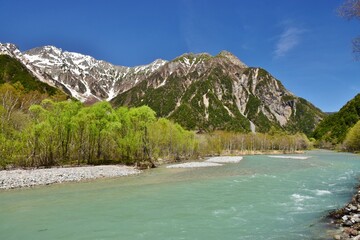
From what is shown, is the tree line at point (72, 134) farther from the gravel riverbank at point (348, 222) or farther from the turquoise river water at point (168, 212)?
the gravel riverbank at point (348, 222)

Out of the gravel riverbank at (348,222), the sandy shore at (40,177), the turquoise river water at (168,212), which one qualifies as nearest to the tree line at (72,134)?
the sandy shore at (40,177)

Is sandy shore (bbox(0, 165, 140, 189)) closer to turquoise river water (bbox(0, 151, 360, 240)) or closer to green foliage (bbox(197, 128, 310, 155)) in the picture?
turquoise river water (bbox(0, 151, 360, 240))

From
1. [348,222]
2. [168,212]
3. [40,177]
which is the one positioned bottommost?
[40,177]

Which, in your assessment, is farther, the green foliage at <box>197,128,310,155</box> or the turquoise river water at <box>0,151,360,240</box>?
the green foliage at <box>197,128,310,155</box>

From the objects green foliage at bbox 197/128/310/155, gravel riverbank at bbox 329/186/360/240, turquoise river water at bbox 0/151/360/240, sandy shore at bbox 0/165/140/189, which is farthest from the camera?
green foliage at bbox 197/128/310/155

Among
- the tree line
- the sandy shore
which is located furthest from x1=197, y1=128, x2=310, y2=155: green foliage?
the sandy shore

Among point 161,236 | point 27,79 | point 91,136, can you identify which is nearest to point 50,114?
point 91,136

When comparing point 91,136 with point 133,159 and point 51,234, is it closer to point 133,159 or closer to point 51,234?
point 133,159

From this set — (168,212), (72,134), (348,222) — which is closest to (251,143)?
(72,134)

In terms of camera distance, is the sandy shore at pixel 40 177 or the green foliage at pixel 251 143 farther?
the green foliage at pixel 251 143

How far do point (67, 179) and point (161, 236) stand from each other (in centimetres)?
2794

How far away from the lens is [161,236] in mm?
15398

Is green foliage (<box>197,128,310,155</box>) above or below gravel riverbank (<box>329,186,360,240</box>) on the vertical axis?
above

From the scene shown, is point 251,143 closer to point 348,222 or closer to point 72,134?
point 72,134
